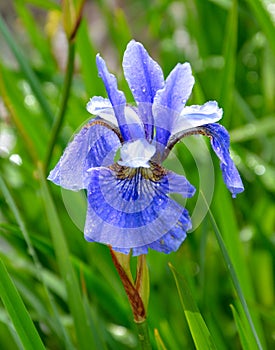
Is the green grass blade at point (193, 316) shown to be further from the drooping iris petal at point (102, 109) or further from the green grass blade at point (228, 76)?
the green grass blade at point (228, 76)

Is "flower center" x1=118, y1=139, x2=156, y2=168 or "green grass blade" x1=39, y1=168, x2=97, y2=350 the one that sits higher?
"flower center" x1=118, y1=139, x2=156, y2=168

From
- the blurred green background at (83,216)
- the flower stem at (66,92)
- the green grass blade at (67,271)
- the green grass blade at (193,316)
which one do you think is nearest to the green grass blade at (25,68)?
the blurred green background at (83,216)

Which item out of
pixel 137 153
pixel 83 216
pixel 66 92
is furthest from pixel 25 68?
pixel 137 153

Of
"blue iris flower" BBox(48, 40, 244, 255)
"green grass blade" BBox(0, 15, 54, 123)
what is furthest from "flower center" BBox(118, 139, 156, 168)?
"green grass blade" BBox(0, 15, 54, 123)

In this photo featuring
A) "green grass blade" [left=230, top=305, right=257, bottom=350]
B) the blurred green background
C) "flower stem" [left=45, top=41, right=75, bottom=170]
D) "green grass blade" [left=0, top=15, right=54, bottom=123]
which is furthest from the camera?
"green grass blade" [left=0, top=15, right=54, bottom=123]

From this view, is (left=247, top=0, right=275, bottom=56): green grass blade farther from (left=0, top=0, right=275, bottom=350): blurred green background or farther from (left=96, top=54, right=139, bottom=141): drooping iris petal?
(left=96, top=54, right=139, bottom=141): drooping iris petal

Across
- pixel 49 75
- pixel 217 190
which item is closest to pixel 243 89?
pixel 49 75
